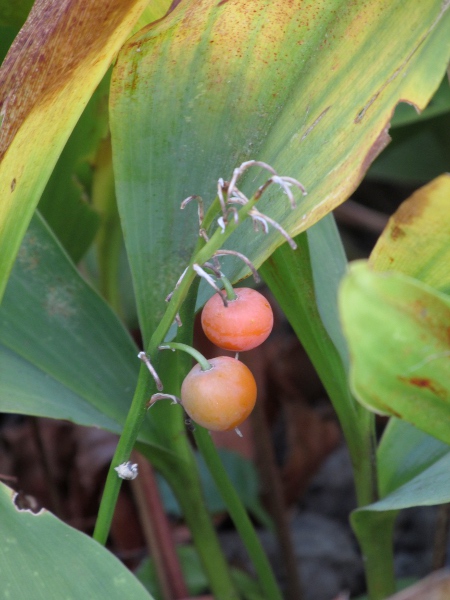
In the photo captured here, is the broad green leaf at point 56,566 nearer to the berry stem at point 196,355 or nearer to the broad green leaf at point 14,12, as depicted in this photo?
the berry stem at point 196,355

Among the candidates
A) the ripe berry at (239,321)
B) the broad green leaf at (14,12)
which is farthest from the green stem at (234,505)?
the broad green leaf at (14,12)

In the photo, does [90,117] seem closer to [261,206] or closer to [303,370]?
[261,206]

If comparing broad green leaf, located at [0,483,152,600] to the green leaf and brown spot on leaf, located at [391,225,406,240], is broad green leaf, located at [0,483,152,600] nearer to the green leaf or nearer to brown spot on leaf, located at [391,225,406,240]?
brown spot on leaf, located at [391,225,406,240]

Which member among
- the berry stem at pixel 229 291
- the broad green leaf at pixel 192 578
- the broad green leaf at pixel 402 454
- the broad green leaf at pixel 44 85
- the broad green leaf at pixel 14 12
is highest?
the broad green leaf at pixel 14 12

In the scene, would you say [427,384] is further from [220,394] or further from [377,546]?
[377,546]

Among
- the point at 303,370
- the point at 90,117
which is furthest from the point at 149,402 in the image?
the point at 303,370

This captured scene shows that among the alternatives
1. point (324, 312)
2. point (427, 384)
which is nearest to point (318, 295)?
point (324, 312)
